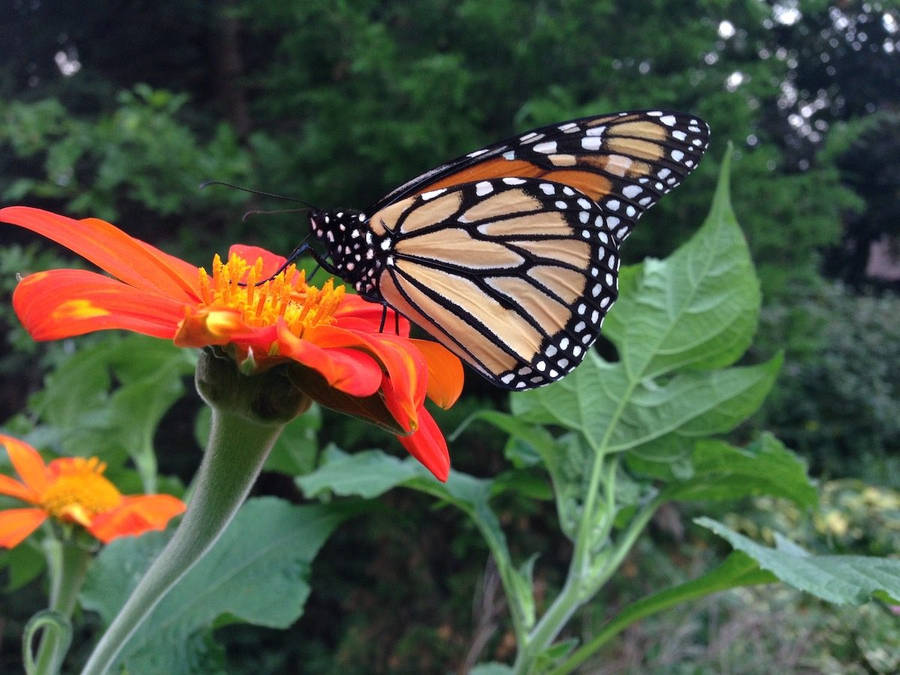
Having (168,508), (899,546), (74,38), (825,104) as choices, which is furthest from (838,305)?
(168,508)

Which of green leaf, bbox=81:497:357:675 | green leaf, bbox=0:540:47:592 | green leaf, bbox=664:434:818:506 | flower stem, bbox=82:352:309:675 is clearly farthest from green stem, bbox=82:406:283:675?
green leaf, bbox=0:540:47:592

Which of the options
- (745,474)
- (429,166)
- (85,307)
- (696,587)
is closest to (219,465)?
(85,307)

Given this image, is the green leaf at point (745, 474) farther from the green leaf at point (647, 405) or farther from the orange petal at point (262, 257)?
the orange petal at point (262, 257)

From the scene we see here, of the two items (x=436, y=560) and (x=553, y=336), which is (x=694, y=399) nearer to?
(x=553, y=336)

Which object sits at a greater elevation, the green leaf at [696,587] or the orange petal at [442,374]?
the orange petal at [442,374]

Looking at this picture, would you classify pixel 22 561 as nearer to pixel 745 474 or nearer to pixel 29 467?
pixel 29 467

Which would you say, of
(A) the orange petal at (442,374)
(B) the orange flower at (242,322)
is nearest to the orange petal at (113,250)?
(B) the orange flower at (242,322)

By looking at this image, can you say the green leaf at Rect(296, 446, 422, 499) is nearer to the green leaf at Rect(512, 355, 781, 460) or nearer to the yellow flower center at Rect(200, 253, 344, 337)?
the green leaf at Rect(512, 355, 781, 460)
